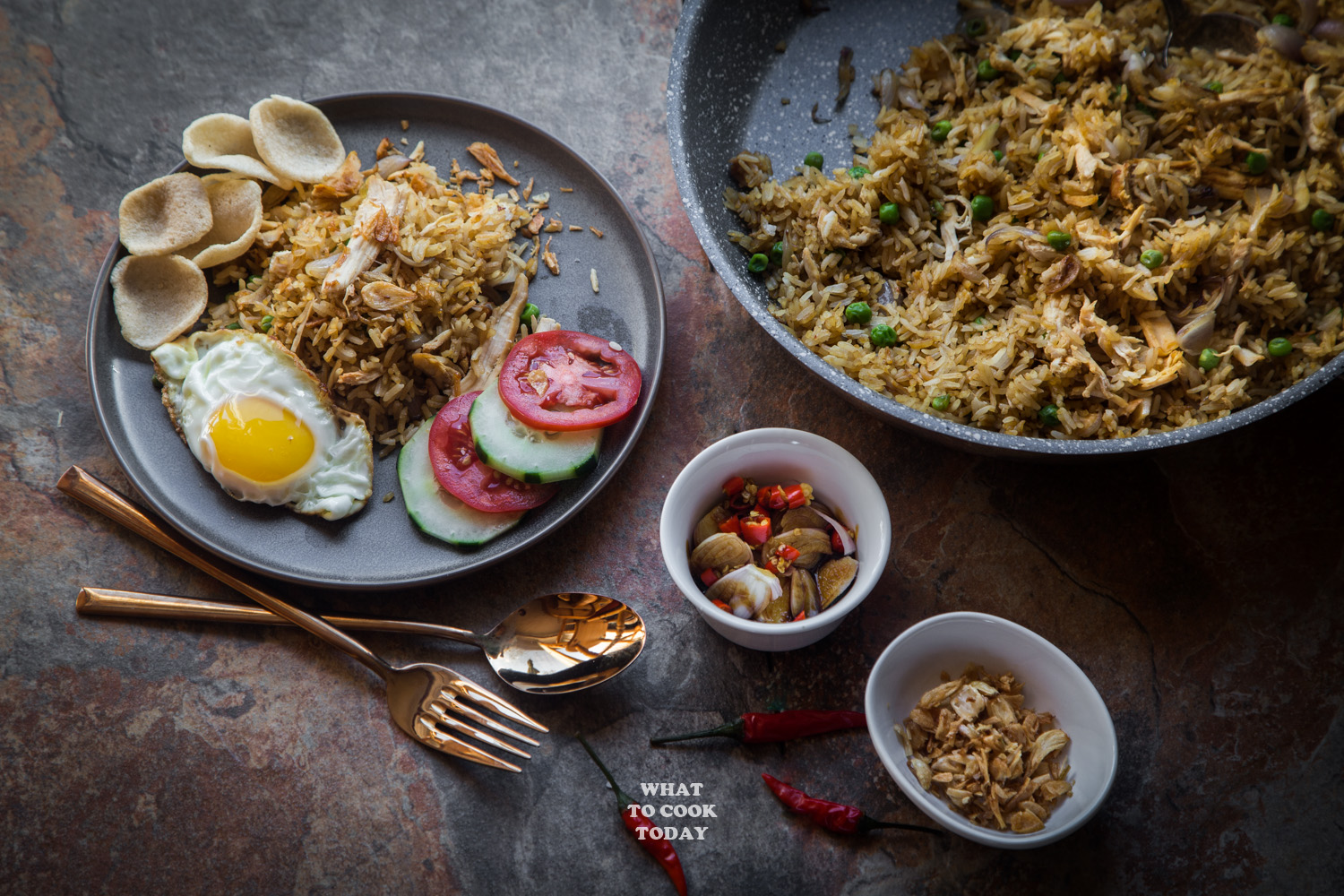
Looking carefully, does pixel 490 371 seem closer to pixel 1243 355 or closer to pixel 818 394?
pixel 818 394

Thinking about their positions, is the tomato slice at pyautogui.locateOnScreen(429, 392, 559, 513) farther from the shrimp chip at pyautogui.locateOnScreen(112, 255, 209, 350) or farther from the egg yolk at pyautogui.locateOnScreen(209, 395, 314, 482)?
the shrimp chip at pyautogui.locateOnScreen(112, 255, 209, 350)

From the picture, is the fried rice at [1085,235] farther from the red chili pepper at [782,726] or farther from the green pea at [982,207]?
the red chili pepper at [782,726]

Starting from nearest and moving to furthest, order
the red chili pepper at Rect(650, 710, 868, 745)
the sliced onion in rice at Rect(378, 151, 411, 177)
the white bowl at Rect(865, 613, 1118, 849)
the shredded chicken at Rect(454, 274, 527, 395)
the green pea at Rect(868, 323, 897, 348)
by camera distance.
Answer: the white bowl at Rect(865, 613, 1118, 849) → the green pea at Rect(868, 323, 897, 348) → the red chili pepper at Rect(650, 710, 868, 745) → the shredded chicken at Rect(454, 274, 527, 395) → the sliced onion in rice at Rect(378, 151, 411, 177)

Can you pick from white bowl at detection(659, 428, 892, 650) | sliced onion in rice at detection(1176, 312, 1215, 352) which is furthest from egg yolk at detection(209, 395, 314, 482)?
sliced onion in rice at detection(1176, 312, 1215, 352)

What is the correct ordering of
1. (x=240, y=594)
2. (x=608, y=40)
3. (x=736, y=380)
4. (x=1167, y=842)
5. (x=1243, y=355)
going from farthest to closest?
(x=608, y=40)
(x=736, y=380)
(x=240, y=594)
(x=1167, y=842)
(x=1243, y=355)

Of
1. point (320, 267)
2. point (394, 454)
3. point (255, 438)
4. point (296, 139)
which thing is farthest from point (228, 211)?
point (394, 454)

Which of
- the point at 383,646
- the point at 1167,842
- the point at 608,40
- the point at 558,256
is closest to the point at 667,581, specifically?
the point at 383,646

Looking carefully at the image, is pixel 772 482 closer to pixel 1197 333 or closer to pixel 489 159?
pixel 1197 333
